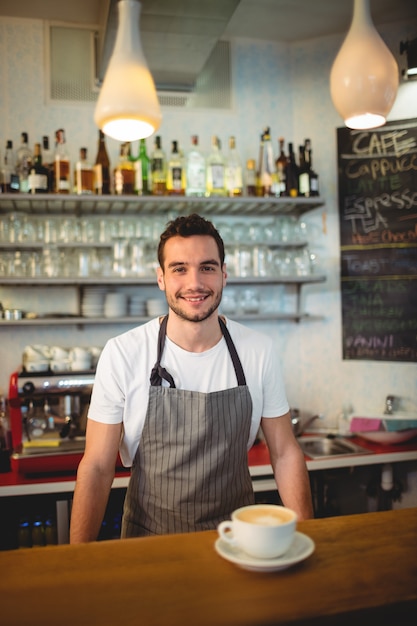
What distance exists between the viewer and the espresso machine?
2.85m

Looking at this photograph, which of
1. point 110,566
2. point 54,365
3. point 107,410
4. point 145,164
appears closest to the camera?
point 110,566

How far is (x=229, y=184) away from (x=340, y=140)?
81 cm

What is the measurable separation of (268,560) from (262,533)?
7cm

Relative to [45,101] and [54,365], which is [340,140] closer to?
[45,101]

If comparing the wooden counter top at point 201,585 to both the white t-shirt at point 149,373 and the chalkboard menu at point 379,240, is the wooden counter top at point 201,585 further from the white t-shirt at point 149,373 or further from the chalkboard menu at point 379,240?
the chalkboard menu at point 379,240

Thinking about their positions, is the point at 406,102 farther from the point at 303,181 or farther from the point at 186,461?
the point at 186,461

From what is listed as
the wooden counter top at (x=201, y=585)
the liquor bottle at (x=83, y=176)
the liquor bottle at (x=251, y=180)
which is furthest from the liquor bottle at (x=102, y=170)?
the wooden counter top at (x=201, y=585)

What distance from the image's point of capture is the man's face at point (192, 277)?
195cm

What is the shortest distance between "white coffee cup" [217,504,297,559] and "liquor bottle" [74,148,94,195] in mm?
2429

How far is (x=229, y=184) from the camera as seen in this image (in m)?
3.53

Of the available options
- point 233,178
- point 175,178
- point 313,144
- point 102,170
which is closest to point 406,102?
point 313,144

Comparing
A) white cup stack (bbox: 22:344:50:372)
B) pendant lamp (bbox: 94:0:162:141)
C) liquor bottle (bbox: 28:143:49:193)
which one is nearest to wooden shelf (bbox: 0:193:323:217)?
liquor bottle (bbox: 28:143:49:193)

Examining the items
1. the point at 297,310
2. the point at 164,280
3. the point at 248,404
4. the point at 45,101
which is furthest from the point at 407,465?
the point at 45,101

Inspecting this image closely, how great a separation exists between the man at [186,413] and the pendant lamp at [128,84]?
0.63 metres
